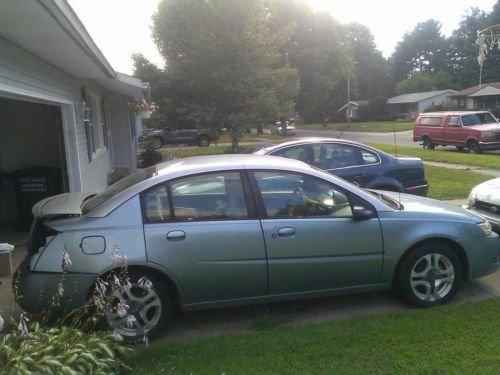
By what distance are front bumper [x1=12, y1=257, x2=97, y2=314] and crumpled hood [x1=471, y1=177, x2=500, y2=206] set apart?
490 cm

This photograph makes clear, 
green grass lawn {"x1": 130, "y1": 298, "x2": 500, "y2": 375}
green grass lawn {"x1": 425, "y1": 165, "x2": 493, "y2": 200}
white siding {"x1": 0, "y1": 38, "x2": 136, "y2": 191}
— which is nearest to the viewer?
green grass lawn {"x1": 130, "y1": 298, "x2": 500, "y2": 375}

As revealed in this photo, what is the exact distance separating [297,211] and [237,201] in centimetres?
55

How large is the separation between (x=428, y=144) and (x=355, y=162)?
52.1 ft

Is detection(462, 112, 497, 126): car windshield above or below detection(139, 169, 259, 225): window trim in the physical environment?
above

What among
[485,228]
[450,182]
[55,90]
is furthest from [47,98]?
[450,182]

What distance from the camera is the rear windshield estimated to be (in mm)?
20906

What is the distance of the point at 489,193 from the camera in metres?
6.03

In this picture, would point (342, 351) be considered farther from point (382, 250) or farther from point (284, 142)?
point (284, 142)

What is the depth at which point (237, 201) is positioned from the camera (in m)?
3.98

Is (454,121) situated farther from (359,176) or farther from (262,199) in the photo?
(262,199)

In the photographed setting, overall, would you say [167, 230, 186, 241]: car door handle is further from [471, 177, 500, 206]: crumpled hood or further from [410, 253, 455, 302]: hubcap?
[471, 177, 500, 206]: crumpled hood

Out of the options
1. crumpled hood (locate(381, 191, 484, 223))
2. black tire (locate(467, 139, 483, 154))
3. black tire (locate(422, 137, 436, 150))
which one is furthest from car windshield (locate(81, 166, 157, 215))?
black tire (locate(422, 137, 436, 150))

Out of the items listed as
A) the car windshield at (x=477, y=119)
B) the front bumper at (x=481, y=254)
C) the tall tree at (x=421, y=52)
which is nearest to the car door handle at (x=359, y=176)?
the front bumper at (x=481, y=254)

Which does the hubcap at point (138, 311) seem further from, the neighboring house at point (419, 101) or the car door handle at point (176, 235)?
the neighboring house at point (419, 101)
